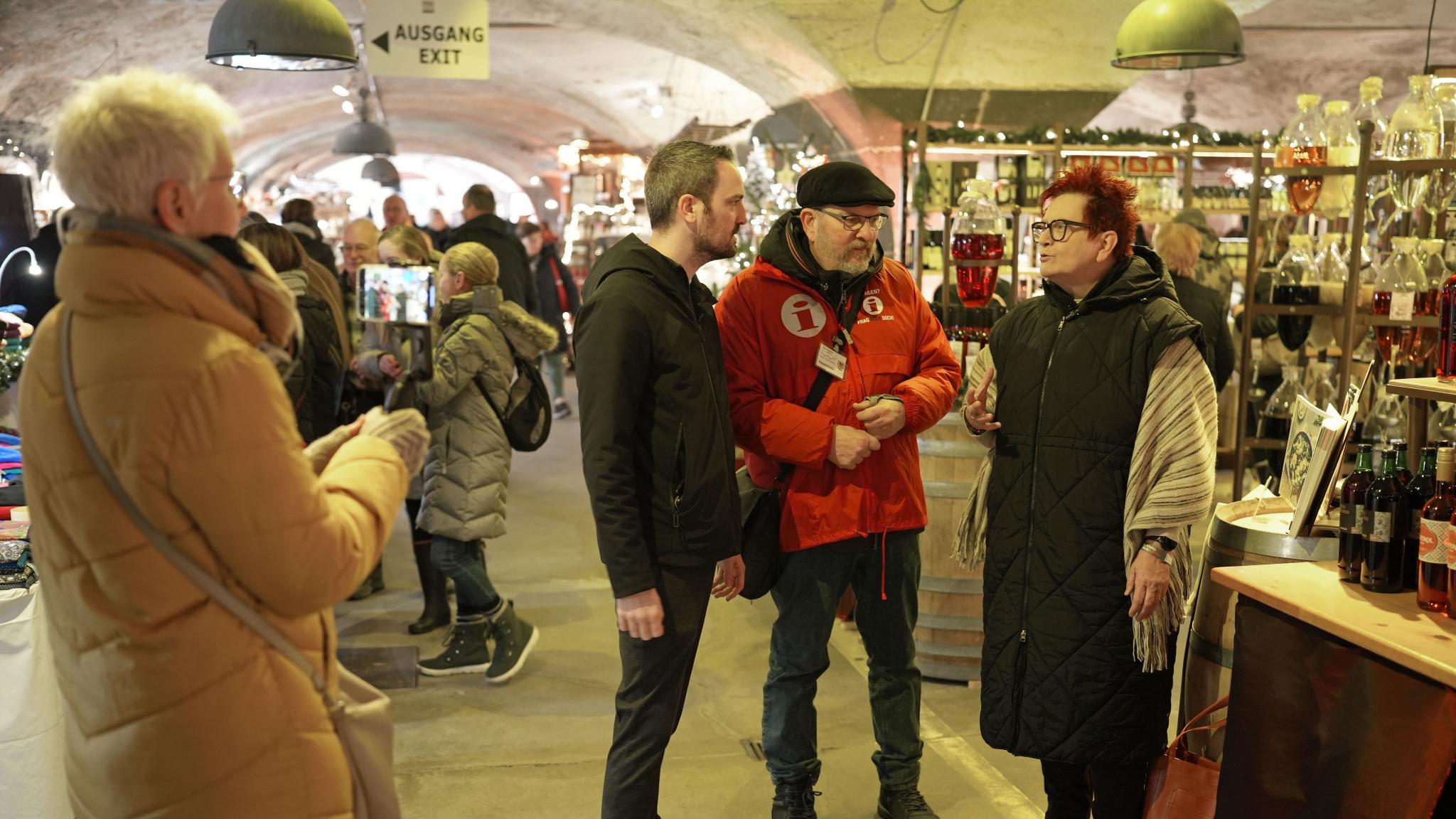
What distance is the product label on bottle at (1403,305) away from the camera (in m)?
3.85

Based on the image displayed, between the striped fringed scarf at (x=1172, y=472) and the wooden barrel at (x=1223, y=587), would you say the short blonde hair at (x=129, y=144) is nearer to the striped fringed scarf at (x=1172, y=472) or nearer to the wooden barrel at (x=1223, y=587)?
the striped fringed scarf at (x=1172, y=472)

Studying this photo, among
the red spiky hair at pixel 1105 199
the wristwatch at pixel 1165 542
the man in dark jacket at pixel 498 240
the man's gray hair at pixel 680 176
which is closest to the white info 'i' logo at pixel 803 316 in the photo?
the man's gray hair at pixel 680 176

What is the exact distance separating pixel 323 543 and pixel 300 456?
11 cm

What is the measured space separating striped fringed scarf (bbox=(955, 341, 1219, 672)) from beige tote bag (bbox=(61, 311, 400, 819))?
1.59 m

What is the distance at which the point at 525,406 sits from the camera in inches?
164

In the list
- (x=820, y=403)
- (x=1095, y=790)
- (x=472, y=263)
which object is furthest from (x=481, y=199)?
(x=1095, y=790)

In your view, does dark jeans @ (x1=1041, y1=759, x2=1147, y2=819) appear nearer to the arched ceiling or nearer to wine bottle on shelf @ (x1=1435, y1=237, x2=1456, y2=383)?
wine bottle on shelf @ (x1=1435, y1=237, x2=1456, y2=383)

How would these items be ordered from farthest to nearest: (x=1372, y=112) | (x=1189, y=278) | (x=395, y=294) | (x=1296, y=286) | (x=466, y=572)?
1. (x=1189, y=278)
2. (x=1296, y=286)
3. (x=1372, y=112)
4. (x=466, y=572)
5. (x=395, y=294)

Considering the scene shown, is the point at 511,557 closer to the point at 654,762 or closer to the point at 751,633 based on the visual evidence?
the point at 751,633

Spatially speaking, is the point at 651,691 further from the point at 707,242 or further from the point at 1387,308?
the point at 1387,308

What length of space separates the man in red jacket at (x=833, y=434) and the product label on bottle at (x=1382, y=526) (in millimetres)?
977

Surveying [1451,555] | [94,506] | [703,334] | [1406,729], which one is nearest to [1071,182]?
[703,334]

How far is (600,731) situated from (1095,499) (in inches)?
73.7

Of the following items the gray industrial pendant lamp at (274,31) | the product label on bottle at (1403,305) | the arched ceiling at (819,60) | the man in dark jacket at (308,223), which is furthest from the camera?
the arched ceiling at (819,60)
